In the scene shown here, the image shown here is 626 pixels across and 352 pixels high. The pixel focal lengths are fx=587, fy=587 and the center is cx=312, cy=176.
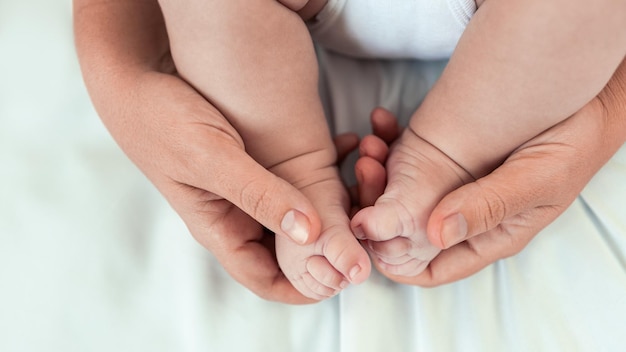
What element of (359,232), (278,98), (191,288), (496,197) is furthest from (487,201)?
(191,288)

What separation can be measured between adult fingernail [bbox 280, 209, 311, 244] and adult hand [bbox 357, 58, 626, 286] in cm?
13

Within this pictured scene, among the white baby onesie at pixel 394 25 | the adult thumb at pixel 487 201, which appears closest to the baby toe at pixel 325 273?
the adult thumb at pixel 487 201

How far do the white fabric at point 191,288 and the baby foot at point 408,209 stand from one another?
96 millimetres

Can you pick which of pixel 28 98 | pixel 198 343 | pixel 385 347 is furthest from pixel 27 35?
pixel 385 347

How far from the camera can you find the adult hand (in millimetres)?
599

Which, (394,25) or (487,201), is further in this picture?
(394,25)

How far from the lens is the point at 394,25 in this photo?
A: 2.37 ft

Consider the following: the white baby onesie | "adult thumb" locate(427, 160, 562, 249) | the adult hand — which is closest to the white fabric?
the adult hand

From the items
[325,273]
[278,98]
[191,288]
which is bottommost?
[191,288]

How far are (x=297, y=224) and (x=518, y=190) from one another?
0.23 meters

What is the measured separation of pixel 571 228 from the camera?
0.76m

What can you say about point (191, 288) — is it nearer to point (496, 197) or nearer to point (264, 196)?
point (264, 196)

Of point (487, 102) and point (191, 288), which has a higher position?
point (487, 102)

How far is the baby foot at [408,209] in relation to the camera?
2.00 ft
